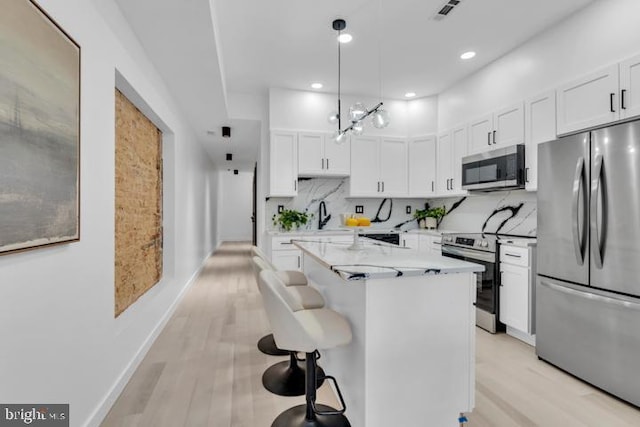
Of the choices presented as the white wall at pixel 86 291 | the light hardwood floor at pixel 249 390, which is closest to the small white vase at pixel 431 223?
the light hardwood floor at pixel 249 390

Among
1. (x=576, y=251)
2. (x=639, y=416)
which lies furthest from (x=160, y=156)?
(x=639, y=416)

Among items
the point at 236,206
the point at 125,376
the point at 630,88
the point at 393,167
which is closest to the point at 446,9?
the point at 630,88

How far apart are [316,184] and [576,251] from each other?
3362 millimetres

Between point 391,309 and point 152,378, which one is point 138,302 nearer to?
point 152,378

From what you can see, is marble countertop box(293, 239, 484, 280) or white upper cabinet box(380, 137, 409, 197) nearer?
marble countertop box(293, 239, 484, 280)

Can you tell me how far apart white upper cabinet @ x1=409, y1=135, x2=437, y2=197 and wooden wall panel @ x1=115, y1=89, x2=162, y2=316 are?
11.4 ft

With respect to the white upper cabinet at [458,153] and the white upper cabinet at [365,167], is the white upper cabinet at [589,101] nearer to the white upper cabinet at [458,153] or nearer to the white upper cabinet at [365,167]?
the white upper cabinet at [458,153]

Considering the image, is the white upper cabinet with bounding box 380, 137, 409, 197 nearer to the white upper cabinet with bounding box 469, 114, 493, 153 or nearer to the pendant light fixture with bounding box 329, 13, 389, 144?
the white upper cabinet with bounding box 469, 114, 493, 153

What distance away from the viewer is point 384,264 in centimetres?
170

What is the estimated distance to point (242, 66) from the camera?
3912 mm

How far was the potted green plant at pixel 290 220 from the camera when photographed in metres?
4.59

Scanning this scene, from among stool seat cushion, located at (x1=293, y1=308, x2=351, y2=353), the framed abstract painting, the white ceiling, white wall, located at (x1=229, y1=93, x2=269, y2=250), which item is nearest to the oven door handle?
stool seat cushion, located at (x1=293, y1=308, x2=351, y2=353)

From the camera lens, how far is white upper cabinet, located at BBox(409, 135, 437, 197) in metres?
4.72

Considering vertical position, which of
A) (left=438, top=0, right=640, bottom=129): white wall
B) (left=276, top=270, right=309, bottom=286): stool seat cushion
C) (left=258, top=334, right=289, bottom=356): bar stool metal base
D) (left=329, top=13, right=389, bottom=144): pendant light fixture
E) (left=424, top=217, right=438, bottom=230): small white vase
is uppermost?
(left=438, top=0, right=640, bottom=129): white wall
